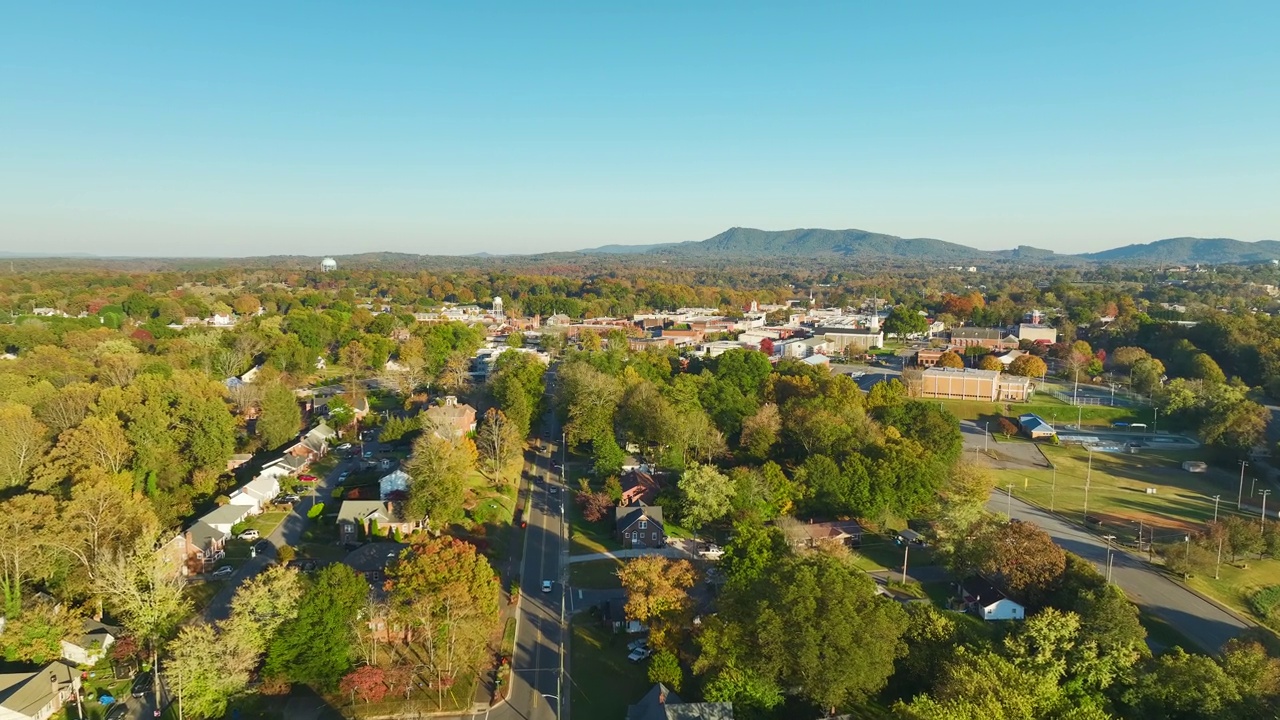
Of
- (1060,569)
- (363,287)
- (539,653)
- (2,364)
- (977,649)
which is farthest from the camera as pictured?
(363,287)

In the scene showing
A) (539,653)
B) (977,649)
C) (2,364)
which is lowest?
(539,653)

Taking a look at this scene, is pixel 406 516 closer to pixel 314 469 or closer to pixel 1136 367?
pixel 314 469

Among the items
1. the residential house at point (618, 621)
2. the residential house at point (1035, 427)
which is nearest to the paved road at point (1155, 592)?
the residential house at point (1035, 427)

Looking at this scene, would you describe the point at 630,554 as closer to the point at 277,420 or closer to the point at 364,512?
the point at 364,512

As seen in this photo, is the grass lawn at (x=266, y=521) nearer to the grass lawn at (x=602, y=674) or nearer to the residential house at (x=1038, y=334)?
the grass lawn at (x=602, y=674)

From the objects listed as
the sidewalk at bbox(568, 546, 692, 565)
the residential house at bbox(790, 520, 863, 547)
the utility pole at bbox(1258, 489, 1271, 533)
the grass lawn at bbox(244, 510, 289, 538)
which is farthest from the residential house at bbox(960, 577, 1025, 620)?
the grass lawn at bbox(244, 510, 289, 538)

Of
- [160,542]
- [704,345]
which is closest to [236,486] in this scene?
[160,542]

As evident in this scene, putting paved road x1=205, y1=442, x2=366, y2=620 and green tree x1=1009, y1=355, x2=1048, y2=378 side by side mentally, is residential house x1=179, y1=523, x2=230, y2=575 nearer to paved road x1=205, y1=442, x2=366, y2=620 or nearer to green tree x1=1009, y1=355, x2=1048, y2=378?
paved road x1=205, y1=442, x2=366, y2=620
